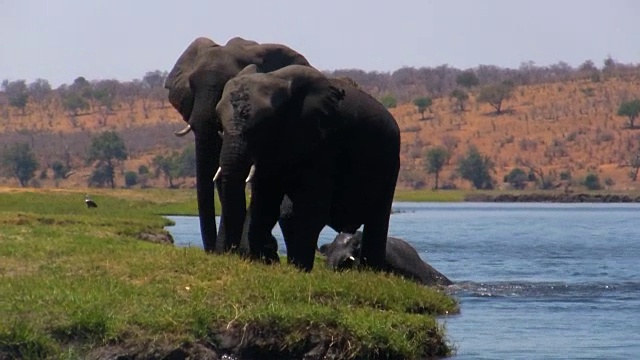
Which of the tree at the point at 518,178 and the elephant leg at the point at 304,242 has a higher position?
the elephant leg at the point at 304,242

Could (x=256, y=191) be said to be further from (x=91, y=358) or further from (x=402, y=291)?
(x=91, y=358)

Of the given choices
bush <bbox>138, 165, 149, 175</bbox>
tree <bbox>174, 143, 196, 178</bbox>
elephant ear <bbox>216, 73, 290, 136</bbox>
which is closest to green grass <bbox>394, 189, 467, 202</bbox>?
tree <bbox>174, 143, 196, 178</bbox>

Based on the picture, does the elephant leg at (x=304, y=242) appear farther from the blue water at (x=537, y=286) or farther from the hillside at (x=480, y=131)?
the hillside at (x=480, y=131)

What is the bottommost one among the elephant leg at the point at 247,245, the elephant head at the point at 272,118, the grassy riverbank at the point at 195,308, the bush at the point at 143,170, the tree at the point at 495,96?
the bush at the point at 143,170

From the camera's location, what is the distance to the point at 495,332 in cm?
1748

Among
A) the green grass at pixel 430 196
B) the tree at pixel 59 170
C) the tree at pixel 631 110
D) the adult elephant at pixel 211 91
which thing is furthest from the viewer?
the tree at pixel 631 110

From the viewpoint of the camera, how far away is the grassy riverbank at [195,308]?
44.0ft

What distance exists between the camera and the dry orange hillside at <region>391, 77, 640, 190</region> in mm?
104875

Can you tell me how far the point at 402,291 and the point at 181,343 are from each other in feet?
13.2

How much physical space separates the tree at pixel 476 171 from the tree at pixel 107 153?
24.0 metres

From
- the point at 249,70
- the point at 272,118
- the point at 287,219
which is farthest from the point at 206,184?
the point at 272,118

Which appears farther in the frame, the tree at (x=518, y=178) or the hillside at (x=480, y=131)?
the hillside at (x=480, y=131)

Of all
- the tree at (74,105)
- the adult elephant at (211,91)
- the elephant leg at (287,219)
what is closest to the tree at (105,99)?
the tree at (74,105)

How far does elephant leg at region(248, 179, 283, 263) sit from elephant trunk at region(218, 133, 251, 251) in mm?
196
